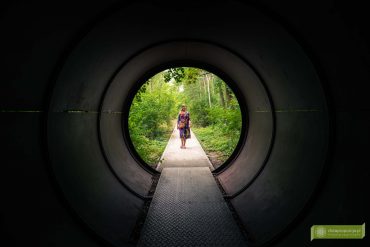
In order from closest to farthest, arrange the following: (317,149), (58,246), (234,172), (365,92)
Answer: (365,92), (58,246), (317,149), (234,172)

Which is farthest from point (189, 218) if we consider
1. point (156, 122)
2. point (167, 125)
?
point (167, 125)

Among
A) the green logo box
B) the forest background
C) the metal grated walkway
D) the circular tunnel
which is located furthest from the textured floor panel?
the forest background

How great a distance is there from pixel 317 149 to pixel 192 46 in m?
3.92

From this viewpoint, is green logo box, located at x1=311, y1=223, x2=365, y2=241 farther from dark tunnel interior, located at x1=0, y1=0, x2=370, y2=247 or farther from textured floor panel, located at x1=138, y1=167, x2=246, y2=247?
textured floor panel, located at x1=138, y1=167, x2=246, y2=247

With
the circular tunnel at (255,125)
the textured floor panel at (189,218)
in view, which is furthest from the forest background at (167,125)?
the circular tunnel at (255,125)

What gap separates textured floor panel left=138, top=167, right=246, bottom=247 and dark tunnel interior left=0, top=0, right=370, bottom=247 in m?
0.33

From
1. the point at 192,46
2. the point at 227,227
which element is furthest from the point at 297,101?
the point at 192,46

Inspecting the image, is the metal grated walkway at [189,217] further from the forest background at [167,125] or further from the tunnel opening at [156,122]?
the forest background at [167,125]

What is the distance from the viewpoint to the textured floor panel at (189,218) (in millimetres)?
3724

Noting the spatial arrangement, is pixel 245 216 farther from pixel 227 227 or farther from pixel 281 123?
pixel 281 123

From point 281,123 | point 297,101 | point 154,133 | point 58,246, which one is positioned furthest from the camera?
point 154,133

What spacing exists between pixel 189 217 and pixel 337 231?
2550 mm

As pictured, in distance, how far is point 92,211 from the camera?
3346 millimetres

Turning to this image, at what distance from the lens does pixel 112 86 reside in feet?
18.2
